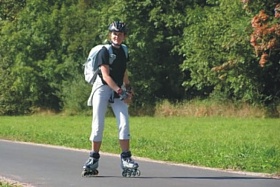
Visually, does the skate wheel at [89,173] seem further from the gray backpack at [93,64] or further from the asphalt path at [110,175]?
the gray backpack at [93,64]

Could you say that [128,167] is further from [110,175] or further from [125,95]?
[125,95]

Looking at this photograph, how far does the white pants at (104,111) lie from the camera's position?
10.4 m

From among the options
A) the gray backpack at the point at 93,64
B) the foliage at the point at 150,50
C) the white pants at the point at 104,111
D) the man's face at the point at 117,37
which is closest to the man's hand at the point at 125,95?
the white pants at the point at 104,111

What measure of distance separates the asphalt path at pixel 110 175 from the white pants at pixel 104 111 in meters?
0.62

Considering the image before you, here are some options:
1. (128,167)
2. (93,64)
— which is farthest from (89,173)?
(93,64)

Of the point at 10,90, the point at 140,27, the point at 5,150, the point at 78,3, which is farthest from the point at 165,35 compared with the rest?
the point at 5,150

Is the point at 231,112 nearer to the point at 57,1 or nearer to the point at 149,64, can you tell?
the point at 149,64

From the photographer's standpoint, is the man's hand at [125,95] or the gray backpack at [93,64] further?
the gray backpack at [93,64]

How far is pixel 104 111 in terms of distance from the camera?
1049cm

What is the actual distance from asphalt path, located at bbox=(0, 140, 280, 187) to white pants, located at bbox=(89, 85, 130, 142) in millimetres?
625

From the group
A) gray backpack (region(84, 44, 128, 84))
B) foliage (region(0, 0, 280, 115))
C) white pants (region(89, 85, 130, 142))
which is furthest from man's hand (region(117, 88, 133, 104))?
foliage (region(0, 0, 280, 115))

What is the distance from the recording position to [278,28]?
34250 mm

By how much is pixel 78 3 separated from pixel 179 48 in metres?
9.77

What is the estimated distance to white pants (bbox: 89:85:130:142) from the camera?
10.4 meters
